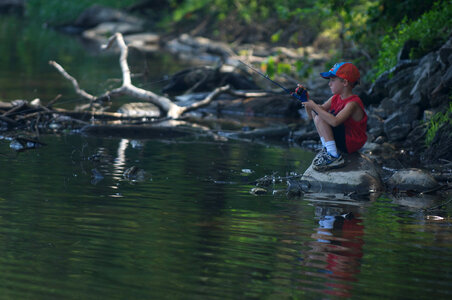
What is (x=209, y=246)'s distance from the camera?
6.29m

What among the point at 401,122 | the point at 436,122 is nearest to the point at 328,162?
the point at 436,122

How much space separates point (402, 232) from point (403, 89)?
24.6ft

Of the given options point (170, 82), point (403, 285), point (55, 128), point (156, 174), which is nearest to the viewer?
point (403, 285)

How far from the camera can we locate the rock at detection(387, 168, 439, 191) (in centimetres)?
937

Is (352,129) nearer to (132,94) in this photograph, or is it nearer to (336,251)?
(336,251)

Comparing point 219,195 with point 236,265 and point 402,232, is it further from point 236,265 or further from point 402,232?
point 236,265

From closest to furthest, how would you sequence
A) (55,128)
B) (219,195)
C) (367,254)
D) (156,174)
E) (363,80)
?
1. (367,254)
2. (219,195)
3. (156,174)
4. (55,128)
5. (363,80)

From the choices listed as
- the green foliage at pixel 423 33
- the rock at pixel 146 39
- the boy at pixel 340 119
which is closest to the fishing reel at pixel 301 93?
the boy at pixel 340 119

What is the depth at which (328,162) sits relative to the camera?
9.45 metres

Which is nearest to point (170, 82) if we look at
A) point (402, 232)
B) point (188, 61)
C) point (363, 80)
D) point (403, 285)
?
point (363, 80)

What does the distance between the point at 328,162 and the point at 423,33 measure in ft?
20.4

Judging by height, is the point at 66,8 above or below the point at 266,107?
above

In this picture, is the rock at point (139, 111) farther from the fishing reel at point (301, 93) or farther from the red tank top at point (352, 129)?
the fishing reel at point (301, 93)

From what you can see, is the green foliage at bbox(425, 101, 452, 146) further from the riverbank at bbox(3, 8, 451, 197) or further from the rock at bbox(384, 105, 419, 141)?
the rock at bbox(384, 105, 419, 141)
